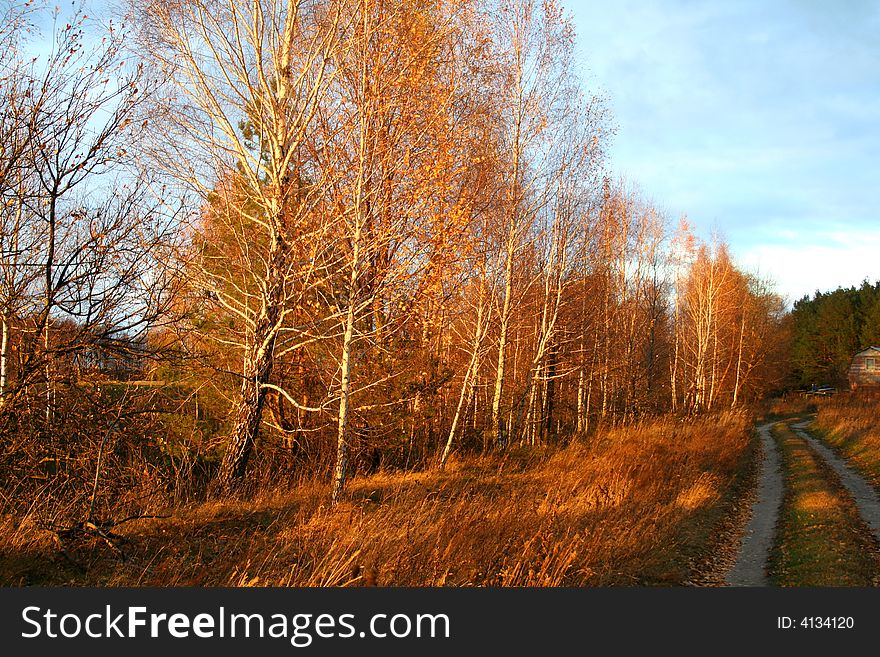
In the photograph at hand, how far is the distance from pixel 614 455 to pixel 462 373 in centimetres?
488

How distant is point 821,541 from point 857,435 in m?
17.0

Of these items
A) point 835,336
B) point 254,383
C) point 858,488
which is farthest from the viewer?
point 835,336

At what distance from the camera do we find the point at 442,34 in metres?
11.1

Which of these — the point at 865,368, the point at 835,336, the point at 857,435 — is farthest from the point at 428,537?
the point at 835,336

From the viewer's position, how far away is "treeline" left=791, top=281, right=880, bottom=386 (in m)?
60.1

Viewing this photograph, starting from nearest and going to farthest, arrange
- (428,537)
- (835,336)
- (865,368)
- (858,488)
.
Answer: (428,537) → (858,488) → (865,368) → (835,336)

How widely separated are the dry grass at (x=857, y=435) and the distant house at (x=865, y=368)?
23.4 meters

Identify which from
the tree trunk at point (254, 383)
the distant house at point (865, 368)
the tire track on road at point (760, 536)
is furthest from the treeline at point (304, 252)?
the distant house at point (865, 368)

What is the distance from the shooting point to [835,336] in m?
62.7

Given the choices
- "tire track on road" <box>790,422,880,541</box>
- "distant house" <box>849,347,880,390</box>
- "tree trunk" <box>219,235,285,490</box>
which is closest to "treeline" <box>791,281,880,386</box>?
"distant house" <box>849,347,880,390</box>

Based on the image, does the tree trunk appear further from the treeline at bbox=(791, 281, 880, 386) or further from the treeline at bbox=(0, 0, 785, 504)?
the treeline at bbox=(791, 281, 880, 386)

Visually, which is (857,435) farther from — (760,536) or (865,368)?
(865,368)

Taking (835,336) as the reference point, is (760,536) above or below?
below

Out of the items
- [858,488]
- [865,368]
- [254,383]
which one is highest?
[865,368]
